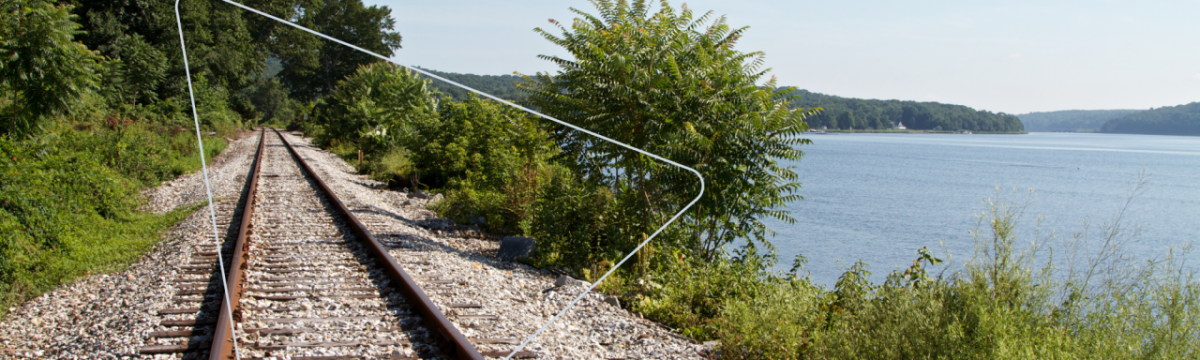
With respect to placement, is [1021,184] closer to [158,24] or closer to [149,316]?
[149,316]

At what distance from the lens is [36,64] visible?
36.8ft

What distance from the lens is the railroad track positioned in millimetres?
4523

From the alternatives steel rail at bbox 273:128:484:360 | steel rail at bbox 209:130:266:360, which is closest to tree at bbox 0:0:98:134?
steel rail at bbox 209:130:266:360

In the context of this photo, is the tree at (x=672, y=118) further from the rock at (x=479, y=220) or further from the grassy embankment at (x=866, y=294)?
the rock at (x=479, y=220)

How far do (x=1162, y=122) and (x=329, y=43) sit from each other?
295ft

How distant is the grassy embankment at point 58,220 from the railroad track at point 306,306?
1.20 metres

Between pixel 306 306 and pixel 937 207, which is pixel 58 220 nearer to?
pixel 306 306

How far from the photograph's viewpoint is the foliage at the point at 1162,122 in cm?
5420

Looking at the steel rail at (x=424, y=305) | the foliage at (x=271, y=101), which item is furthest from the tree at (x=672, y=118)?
the foliage at (x=271, y=101)

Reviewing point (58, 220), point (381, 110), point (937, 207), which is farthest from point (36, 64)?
point (937, 207)

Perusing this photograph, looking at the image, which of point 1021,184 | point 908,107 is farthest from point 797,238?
point 908,107

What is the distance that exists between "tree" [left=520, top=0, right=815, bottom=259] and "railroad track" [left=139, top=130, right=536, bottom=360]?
301cm

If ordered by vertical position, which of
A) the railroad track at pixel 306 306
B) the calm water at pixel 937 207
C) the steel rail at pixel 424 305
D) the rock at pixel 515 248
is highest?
the steel rail at pixel 424 305

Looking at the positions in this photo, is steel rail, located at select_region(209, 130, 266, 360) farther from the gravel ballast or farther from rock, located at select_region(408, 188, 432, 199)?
rock, located at select_region(408, 188, 432, 199)
